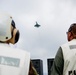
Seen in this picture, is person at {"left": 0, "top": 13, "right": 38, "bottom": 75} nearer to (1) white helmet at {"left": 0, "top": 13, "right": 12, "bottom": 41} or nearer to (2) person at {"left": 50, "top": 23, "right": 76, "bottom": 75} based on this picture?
(1) white helmet at {"left": 0, "top": 13, "right": 12, "bottom": 41}

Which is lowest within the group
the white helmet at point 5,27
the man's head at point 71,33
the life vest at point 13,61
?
the life vest at point 13,61

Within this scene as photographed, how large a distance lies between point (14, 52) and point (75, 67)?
1140mm

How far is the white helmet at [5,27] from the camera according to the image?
147 inches

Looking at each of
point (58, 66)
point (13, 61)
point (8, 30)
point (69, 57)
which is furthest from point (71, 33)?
point (13, 61)

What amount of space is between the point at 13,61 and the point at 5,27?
0.49 metres

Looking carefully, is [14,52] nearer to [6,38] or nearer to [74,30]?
[6,38]

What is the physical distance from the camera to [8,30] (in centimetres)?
378

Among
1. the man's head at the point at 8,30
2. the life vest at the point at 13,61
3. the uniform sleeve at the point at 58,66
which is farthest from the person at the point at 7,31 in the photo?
the uniform sleeve at the point at 58,66

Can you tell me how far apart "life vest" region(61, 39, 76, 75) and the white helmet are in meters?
1.04

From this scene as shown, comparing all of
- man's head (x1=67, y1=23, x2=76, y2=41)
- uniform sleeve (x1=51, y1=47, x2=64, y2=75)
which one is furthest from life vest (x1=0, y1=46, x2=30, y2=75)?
man's head (x1=67, y1=23, x2=76, y2=41)

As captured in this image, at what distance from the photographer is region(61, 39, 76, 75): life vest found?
171 inches

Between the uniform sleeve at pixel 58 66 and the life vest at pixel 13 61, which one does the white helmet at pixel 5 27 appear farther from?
the uniform sleeve at pixel 58 66

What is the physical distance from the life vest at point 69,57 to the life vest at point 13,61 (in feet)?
3.10

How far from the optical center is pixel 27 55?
3.59m
